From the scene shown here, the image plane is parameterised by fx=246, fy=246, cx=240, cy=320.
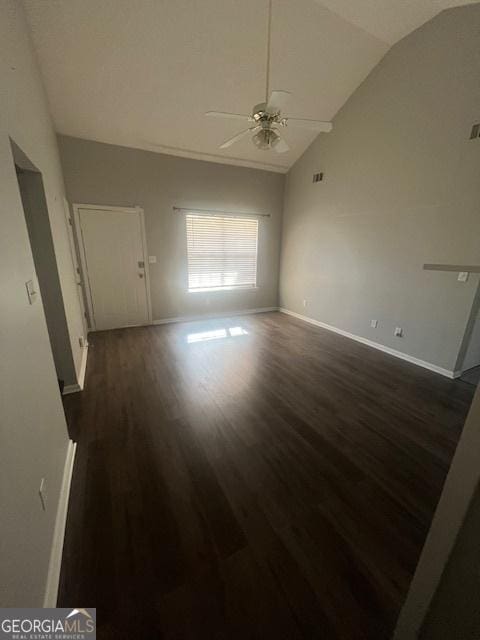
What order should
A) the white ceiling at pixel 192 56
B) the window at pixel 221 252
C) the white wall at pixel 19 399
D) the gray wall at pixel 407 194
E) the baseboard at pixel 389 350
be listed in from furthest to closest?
the window at pixel 221 252, the baseboard at pixel 389 350, the gray wall at pixel 407 194, the white ceiling at pixel 192 56, the white wall at pixel 19 399

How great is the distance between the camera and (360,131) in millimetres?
3670

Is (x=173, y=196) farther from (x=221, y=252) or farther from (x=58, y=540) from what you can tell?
(x=58, y=540)

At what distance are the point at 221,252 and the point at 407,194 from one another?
3196 millimetres

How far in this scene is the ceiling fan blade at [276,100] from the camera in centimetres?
198

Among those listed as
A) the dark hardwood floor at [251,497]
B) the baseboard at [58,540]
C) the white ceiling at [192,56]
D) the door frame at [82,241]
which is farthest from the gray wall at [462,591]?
the door frame at [82,241]

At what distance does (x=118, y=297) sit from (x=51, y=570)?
3.89m

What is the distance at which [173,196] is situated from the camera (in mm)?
4387

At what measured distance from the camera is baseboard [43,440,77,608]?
1.03 m

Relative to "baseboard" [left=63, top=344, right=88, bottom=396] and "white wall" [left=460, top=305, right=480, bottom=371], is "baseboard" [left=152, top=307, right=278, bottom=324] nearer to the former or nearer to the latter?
"baseboard" [left=63, top=344, right=88, bottom=396]

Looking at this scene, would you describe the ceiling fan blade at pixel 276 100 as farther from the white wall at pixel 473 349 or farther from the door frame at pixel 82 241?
the white wall at pixel 473 349

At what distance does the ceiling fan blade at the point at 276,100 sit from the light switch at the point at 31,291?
222 cm

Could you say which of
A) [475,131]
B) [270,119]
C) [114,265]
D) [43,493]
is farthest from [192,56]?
[43,493]

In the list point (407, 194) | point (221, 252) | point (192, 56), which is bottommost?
point (221, 252)

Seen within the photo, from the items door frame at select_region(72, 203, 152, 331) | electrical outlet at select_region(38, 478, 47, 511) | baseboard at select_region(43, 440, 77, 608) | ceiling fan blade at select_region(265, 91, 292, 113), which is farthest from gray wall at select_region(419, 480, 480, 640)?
door frame at select_region(72, 203, 152, 331)
